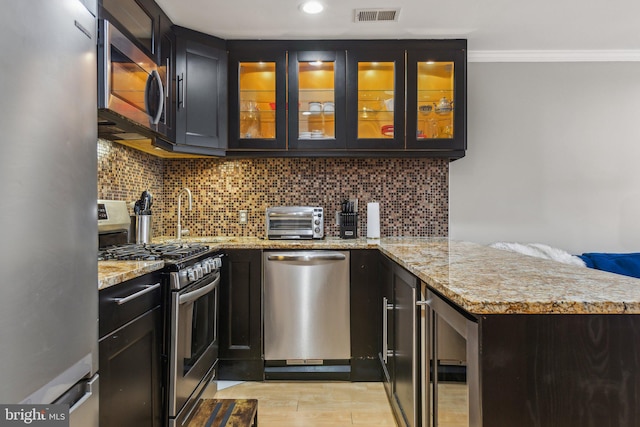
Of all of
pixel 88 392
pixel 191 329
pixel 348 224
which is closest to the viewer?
pixel 88 392

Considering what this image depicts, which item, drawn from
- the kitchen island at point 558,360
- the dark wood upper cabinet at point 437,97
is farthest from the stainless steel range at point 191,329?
the dark wood upper cabinet at point 437,97

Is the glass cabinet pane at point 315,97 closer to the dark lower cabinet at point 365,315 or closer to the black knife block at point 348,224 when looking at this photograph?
the black knife block at point 348,224

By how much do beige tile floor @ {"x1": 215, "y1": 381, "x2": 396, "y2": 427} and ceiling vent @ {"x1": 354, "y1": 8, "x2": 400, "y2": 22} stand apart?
2.38 metres

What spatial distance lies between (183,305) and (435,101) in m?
2.18

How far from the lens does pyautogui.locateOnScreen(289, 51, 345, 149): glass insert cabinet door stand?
8.99 feet

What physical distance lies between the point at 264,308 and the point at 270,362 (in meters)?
0.37

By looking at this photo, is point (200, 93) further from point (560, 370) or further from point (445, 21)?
point (560, 370)

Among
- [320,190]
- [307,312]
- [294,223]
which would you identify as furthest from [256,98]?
[307,312]

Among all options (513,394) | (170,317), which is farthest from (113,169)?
(513,394)

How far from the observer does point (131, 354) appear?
1.44 meters

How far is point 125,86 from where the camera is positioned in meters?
1.79

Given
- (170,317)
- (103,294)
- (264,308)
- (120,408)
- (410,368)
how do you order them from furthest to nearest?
(264,308)
(170,317)
(410,368)
(120,408)
(103,294)

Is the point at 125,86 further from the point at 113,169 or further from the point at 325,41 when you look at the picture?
the point at 325,41

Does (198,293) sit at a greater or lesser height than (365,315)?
greater
